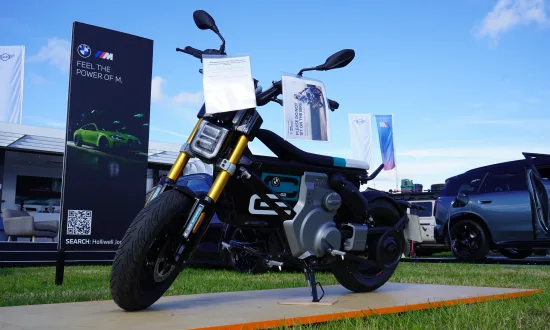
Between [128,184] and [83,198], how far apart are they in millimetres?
709

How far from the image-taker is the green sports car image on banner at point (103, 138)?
6312 mm

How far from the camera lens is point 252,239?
4.23 metres

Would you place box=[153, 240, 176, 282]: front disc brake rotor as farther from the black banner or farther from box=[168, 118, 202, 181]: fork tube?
the black banner

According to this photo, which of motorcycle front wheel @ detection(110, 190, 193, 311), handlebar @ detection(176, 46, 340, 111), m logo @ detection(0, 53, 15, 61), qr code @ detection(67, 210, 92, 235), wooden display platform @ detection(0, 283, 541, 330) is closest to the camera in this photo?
wooden display platform @ detection(0, 283, 541, 330)

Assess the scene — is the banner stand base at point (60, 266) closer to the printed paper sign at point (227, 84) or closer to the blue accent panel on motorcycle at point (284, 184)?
the blue accent panel on motorcycle at point (284, 184)

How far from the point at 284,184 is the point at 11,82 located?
49.7ft

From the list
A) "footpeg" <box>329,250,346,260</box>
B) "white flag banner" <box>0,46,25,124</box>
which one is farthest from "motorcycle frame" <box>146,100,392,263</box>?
"white flag banner" <box>0,46,25,124</box>

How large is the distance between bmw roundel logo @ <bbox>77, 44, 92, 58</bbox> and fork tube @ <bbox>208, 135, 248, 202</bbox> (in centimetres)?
355

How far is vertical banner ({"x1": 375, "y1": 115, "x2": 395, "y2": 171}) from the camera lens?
842 inches

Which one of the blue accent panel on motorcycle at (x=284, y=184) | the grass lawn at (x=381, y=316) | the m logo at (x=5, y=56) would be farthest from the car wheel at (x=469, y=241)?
the m logo at (x=5, y=56)

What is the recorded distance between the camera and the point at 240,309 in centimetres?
353

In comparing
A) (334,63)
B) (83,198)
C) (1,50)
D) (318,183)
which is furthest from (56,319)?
(1,50)

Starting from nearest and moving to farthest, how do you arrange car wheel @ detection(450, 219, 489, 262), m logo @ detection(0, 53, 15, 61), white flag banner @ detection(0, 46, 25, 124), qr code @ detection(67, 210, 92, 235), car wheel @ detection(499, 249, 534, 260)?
qr code @ detection(67, 210, 92, 235), car wheel @ detection(450, 219, 489, 262), car wheel @ detection(499, 249, 534, 260), white flag banner @ detection(0, 46, 25, 124), m logo @ detection(0, 53, 15, 61)

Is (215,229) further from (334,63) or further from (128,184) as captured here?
(334,63)
